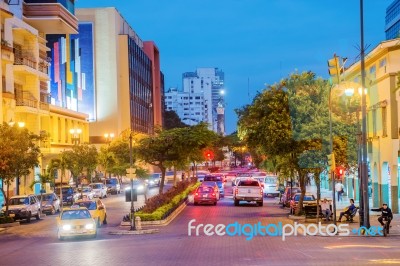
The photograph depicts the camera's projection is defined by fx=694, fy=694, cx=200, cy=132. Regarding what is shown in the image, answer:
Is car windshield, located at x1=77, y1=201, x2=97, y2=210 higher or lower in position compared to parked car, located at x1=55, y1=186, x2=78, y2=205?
higher

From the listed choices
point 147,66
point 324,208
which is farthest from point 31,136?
point 147,66

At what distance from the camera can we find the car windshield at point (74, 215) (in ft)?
100

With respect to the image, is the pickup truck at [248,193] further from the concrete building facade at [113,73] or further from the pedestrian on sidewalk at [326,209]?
the concrete building facade at [113,73]

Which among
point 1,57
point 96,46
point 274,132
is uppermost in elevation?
point 96,46

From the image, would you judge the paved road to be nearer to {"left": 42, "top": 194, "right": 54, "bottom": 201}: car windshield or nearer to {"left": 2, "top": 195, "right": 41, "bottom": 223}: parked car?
{"left": 2, "top": 195, "right": 41, "bottom": 223}: parked car

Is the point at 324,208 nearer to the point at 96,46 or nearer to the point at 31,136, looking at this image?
the point at 31,136

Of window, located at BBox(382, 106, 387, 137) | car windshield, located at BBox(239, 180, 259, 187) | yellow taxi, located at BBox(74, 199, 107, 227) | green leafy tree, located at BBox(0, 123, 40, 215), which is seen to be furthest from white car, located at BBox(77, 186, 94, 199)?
window, located at BBox(382, 106, 387, 137)

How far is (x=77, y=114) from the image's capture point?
8138 centimetres

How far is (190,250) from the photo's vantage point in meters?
23.9

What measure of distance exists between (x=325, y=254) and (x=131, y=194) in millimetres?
13813

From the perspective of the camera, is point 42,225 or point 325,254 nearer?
point 325,254

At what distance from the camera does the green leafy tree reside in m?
39.0

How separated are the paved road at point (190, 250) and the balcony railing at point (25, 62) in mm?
27180

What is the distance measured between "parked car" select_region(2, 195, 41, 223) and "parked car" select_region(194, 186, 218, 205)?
1248 centimetres
